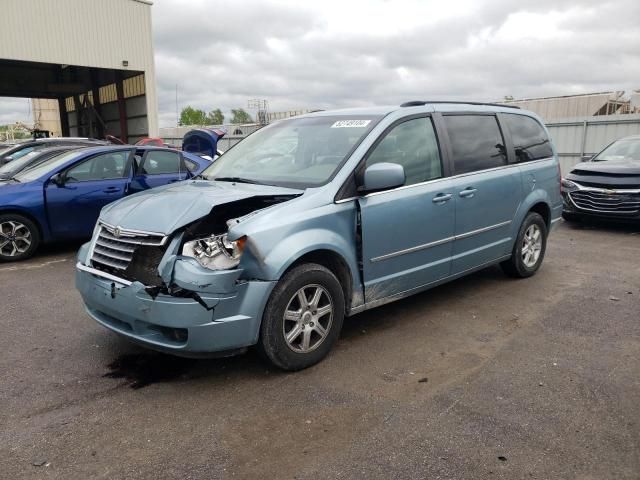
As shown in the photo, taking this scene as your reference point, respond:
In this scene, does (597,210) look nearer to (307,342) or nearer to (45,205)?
(307,342)

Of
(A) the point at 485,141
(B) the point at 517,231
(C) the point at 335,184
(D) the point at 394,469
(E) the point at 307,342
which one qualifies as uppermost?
(A) the point at 485,141

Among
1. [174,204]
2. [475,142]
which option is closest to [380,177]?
[174,204]

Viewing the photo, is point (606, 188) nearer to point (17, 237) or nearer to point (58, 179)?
point (58, 179)

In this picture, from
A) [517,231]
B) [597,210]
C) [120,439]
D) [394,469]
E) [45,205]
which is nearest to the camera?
[394,469]

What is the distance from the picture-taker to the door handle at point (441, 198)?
4.32 m

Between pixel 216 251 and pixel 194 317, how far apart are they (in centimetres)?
44

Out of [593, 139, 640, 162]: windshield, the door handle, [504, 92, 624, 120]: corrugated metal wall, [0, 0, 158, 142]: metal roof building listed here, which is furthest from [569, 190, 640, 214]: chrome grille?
[0, 0, 158, 142]: metal roof building

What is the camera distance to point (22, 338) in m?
4.20

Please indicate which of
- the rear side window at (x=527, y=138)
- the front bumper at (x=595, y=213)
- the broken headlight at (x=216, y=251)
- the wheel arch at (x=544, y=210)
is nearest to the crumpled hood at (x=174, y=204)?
the broken headlight at (x=216, y=251)

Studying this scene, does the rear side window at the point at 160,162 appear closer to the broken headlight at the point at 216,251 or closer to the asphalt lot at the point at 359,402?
the asphalt lot at the point at 359,402

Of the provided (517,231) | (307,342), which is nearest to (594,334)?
(517,231)

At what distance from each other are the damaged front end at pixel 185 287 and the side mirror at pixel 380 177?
0.71 metres

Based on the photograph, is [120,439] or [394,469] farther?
[120,439]

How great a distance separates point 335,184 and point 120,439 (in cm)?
210
